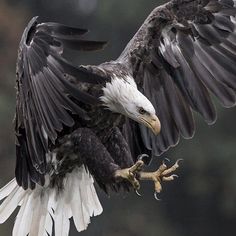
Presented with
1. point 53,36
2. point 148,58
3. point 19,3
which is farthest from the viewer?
point 19,3

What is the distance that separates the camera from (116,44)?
16984mm

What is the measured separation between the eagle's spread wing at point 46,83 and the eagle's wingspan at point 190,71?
103cm

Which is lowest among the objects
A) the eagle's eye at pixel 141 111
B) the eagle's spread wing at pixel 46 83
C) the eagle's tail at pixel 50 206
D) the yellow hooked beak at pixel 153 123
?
the eagle's tail at pixel 50 206

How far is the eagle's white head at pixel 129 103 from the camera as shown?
7961mm

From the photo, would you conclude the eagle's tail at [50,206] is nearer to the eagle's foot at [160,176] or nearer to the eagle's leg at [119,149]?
the eagle's leg at [119,149]

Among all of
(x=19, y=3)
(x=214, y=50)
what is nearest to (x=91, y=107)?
(x=214, y=50)

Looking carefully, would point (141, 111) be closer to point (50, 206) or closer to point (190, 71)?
point (190, 71)

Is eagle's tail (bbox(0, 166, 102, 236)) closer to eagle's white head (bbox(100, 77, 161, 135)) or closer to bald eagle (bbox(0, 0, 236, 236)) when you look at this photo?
bald eagle (bbox(0, 0, 236, 236))

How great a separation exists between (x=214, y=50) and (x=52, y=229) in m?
1.51

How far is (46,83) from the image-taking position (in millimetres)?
7594

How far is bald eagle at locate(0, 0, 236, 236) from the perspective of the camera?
25.0 ft

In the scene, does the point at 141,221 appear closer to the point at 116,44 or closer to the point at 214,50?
the point at 116,44

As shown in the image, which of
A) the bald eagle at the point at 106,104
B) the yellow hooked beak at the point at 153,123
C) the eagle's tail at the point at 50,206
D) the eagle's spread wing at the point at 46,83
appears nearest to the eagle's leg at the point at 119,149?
the bald eagle at the point at 106,104

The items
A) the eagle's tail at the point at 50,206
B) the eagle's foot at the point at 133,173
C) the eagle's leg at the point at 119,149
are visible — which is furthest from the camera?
the eagle's tail at the point at 50,206
